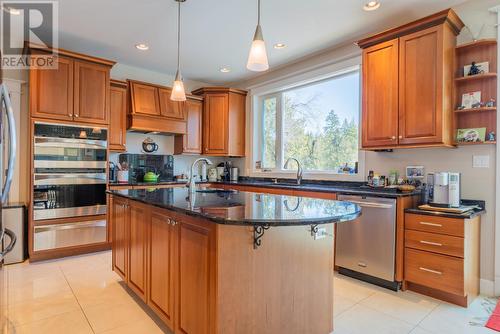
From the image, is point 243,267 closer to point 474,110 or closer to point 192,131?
point 474,110

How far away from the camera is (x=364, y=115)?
3.23 m

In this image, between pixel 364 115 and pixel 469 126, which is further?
pixel 364 115

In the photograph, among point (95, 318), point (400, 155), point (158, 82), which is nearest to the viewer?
point (95, 318)

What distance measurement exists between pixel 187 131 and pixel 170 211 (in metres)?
3.27

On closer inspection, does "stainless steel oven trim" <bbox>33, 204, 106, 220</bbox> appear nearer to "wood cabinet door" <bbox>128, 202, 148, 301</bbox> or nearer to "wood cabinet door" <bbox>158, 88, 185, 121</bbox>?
"wood cabinet door" <bbox>128, 202, 148, 301</bbox>

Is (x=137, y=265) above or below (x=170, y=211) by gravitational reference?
below

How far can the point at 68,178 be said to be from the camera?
3.54 meters

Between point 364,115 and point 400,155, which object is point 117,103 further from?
point 400,155

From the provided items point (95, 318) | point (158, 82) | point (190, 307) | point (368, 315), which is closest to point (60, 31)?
point (158, 82)

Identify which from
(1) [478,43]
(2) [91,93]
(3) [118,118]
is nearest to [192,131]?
(3) [118,118]

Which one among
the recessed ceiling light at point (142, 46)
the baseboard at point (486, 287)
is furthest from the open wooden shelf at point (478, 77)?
the recessed ceiling light at point (142, 46)

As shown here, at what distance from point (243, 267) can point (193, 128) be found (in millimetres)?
3864

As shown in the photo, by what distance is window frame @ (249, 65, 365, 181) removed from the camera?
146 inches

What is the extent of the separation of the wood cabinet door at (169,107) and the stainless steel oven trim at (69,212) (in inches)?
67.4
